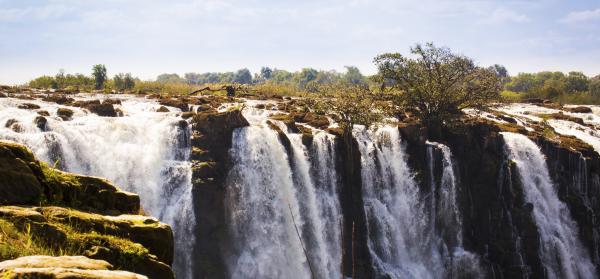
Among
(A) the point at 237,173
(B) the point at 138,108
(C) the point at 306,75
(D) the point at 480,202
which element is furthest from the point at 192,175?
(C) the point at 306,75

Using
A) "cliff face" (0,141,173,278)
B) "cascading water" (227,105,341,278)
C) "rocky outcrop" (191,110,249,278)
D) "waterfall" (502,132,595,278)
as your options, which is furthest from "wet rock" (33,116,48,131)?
"waterfall" (502,132,595,278)

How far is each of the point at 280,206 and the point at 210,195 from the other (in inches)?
155

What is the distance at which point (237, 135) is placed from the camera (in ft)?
88.9

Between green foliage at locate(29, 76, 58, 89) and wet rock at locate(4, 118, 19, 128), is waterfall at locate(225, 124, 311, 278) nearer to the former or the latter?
wet rock at locate(4, 118, 19, 128)

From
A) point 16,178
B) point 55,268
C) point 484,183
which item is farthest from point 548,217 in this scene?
point 55,268

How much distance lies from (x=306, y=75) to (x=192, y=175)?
166 meters

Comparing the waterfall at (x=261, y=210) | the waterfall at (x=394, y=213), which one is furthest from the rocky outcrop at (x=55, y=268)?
the waterfall at (x=394, y=213)

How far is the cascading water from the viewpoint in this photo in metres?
25.5

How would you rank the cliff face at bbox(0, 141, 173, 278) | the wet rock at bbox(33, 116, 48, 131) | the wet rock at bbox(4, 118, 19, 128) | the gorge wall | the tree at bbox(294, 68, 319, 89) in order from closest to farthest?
the cliff face at bbox(0, 141, 173, 278), the wet rock at bbox(4, 118, 19, 128), the wet rock at bbox(33, 116, 48, 131), the gorge wall, the tree at bbox(294, 68, 319, 89)

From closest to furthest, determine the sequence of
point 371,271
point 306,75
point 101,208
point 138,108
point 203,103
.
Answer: point 101,208, point 371,271, point 138,108, point 203,103, point 306,75

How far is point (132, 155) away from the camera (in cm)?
2514

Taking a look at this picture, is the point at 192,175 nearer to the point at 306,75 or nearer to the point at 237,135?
the point at 237,135

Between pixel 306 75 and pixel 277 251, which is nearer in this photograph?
pixel 277 251

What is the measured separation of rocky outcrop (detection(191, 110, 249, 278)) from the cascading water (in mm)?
540
